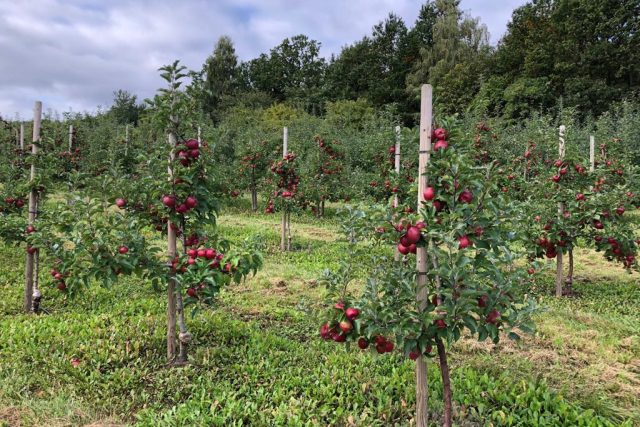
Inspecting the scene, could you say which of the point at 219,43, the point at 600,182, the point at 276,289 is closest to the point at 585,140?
the point at 600,182

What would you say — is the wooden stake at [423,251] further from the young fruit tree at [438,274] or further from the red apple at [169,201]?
the red apple at [169,201]

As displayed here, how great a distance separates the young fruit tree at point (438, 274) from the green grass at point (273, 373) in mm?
495

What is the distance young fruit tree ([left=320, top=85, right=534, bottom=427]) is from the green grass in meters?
0.49

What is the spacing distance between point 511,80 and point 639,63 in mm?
5866

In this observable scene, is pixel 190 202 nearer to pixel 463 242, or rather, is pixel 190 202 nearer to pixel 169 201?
pixel 169 201

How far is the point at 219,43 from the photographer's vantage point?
3641 cm

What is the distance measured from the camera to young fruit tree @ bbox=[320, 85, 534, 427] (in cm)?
217

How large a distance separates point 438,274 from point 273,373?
1.72 metres

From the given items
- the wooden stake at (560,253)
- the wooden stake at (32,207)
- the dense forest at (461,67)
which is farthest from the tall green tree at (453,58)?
the wooden stake at (32,207)

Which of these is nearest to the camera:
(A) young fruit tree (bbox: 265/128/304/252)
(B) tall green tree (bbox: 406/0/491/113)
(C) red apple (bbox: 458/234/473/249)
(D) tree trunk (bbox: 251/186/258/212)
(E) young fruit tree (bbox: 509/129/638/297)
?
(C) red apple (bbox: 458/234/473/249)

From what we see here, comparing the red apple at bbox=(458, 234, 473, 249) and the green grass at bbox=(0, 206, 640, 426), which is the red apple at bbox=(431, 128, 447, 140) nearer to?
the red apple at bbox=(458, 234, 473, 249)

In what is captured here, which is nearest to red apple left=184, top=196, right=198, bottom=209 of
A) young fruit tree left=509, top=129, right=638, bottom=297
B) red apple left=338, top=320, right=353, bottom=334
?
red apple left=338, top=320, right=353, bottom=334

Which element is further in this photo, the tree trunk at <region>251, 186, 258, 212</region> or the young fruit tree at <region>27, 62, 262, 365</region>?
the tree trunk at <region>251, 186, 258, 212</region>

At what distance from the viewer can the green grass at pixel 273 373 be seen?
281 cm
